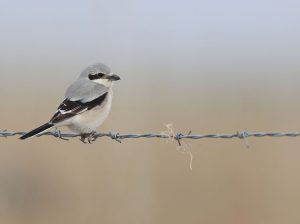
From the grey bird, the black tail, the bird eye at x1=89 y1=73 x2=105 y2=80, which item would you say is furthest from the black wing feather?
the bird eye at x1=89 y1=73 x2=105 y2=80

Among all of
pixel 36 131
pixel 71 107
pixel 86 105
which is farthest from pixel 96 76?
→ pixel 36 131

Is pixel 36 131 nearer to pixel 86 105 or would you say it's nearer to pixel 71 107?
pixel 71 107

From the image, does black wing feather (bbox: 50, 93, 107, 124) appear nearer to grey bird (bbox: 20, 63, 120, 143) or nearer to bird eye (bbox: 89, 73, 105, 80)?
grey bird (bbox: 20, 63, 120, 143)

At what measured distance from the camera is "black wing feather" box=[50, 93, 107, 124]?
5250 millimetres

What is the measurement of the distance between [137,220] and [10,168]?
2.00 meters

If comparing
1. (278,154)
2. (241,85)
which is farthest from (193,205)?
(241,85)

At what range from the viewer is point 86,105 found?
18.0 feet

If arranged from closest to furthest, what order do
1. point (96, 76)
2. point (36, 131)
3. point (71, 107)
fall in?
point (36, 131) < point (71, 107) < point (96, 76)

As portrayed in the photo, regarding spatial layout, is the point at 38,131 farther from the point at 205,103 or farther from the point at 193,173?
the point at 205,103

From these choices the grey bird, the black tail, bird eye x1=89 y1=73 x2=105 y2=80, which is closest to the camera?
the black tail

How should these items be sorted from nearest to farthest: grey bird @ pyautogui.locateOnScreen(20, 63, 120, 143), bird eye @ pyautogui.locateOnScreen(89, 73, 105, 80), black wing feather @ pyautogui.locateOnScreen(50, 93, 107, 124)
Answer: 1. black wing feather @ pyautogui.locateOnScreen(50, 93, 107, 124)
2. grey bird @ pyautogui.locateOnScreen(20, 63, 120, 143)
3. bird eye @ pyautogui.locateOnScreen(89, 73, 105, 80)

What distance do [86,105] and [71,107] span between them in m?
0.14

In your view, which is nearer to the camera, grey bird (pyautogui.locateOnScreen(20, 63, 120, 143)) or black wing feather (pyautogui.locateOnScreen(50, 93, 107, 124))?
black wing feather (pyautogui.locateOnScreen(50, 93, 107, 124))

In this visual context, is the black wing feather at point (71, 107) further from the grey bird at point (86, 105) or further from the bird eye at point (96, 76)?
the bird eye at point (96, 76)
